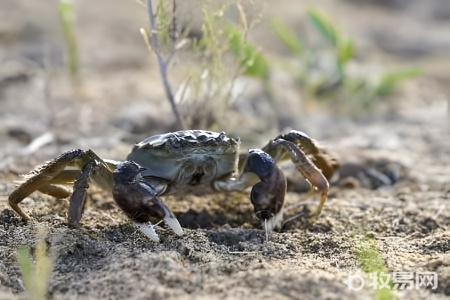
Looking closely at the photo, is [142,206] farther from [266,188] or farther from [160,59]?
[160,59]

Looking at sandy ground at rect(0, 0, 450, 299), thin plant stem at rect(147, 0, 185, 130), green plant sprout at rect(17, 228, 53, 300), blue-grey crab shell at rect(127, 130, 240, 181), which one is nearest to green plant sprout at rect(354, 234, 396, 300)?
sandy ground at rect(0, 0, 450, 299)

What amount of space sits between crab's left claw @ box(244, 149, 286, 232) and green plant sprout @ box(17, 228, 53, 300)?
0.99m

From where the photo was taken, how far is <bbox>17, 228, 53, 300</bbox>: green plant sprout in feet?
8.83

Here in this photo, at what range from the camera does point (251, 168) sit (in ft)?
11.7

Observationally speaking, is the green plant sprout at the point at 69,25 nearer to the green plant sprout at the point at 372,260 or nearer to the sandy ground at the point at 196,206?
the sandy ground at the point at 196,206

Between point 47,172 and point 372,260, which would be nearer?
point 372,260

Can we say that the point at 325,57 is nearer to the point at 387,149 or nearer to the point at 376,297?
the point at 387,149

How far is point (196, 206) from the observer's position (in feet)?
13.9

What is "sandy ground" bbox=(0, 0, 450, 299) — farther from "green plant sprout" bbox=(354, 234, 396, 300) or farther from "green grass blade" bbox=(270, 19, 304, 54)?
"green grass blade" bbox=(270, 19, 304, 54)

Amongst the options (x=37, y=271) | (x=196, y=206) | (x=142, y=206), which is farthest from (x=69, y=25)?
(x=37, y=271)

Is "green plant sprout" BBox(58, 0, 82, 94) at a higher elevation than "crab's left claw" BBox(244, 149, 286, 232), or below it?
higher

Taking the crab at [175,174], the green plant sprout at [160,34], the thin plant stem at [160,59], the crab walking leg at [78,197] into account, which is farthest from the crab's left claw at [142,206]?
the thin plant stem at [160,59]

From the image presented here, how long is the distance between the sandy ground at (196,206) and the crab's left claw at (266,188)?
12cm

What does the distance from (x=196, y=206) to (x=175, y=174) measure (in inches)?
17.9
